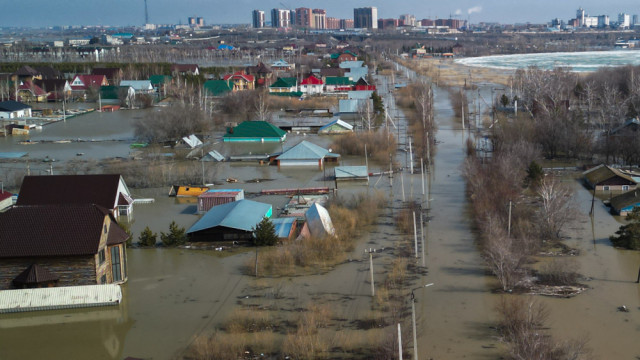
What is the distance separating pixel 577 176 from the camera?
14.5m

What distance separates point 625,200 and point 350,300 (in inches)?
230

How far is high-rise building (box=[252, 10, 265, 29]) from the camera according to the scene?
122562 mm

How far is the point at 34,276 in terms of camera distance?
8.17 m

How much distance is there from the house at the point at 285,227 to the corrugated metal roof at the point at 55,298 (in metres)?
2.80

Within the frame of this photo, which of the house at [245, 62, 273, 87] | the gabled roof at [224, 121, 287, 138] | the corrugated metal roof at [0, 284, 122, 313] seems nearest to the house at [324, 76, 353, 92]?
the house at [245, 62, 273, 87]

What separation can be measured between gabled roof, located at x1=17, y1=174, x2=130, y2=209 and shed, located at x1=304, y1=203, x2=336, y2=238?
303cm

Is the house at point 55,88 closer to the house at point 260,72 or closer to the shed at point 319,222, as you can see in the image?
the house at point 260,72

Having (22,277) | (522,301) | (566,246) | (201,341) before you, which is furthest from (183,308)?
(566,246)

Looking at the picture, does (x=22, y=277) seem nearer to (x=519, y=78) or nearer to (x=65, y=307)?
(x=65, y=307)

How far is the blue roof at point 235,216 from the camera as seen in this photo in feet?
34.5

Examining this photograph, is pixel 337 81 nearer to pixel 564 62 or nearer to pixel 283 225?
pixel 564 62

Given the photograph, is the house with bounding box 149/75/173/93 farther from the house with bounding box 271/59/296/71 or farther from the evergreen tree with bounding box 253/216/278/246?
the evergreen tree with bounding box 253/216/278/246

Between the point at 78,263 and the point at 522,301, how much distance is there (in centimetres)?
496

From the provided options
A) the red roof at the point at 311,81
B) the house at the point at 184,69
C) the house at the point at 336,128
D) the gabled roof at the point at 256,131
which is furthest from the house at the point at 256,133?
the house at the point at 184,69
